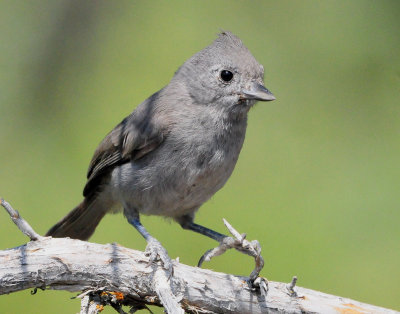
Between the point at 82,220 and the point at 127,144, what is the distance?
742 mm

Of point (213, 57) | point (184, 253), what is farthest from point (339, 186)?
point (213, 57)

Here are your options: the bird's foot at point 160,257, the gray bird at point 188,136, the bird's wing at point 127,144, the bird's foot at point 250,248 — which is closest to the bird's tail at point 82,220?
the bird's wing at point 127,144

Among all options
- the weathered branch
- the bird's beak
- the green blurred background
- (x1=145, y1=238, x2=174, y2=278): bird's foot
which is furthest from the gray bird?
the green blurred background

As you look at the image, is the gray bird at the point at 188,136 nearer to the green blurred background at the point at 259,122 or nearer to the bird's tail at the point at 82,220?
the bird's tail at the point at 82,220

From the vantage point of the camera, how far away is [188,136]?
3.79 metres

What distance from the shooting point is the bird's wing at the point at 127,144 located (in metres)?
3.85

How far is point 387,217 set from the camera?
4.97m

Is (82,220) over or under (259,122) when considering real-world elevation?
under

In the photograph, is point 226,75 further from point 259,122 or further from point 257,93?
point 259,122

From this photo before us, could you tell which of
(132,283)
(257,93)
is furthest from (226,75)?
(132,283)

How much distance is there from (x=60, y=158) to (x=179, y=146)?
176 cm

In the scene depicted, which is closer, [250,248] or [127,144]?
[250,248]

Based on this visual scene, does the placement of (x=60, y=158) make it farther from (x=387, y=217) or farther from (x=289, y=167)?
(x=387, y=217)

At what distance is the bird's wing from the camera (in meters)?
3.85
